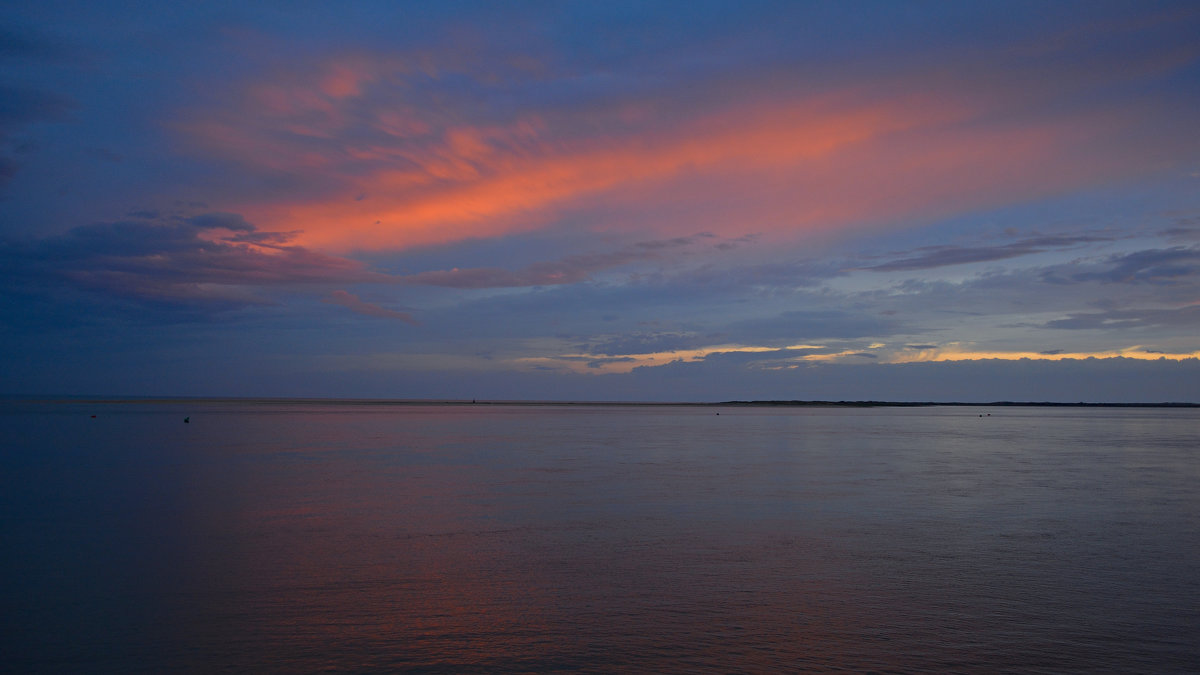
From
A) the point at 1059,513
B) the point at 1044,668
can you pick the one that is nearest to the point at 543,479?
the point at 1059,513

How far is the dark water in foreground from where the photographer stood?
1017 centimetres

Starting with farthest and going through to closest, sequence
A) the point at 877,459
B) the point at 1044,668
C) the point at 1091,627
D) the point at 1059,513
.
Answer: the point at 877,459
the point at 1059,513
the point at 1091,627
the point at 1044,668

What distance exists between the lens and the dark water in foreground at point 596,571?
1017 centimetres

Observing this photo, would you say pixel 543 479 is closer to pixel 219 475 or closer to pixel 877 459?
pixel 219 475

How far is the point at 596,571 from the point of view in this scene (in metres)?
14.4

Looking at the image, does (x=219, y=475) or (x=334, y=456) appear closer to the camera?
(x=219, y=475)

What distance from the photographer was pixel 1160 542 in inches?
684

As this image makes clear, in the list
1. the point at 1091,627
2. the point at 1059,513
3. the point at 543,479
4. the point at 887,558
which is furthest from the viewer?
the point at 543,479

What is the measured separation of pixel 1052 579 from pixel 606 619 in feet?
28.5

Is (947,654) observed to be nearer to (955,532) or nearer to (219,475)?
(955,532)

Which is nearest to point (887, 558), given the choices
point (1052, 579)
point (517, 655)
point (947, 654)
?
point (1052, 579)

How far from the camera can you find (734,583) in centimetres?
1352

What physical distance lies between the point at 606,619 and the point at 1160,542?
14.2 m

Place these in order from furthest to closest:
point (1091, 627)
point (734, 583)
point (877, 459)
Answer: point (877, 459)
point (734, 583)
point (1091, 627)
